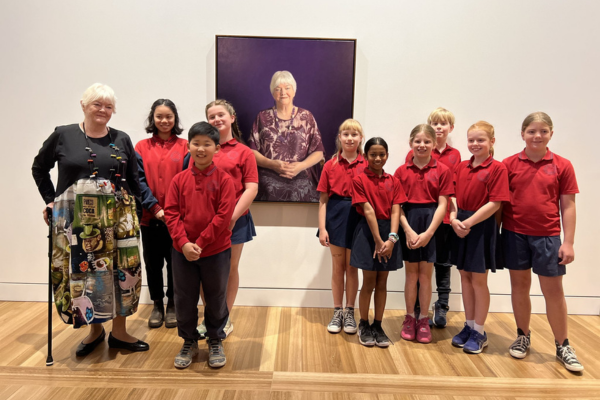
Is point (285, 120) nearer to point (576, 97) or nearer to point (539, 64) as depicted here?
point (539, 64)

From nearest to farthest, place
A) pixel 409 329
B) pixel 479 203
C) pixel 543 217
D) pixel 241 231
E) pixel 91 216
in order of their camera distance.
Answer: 1. pixel 91 216
2. pixel 543 217
3. pixel 479 203
4. pixel 241 231
5. pixel 409 329

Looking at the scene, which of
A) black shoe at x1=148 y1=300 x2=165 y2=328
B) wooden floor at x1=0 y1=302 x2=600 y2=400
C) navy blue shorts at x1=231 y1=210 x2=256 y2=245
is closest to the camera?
wooden floor at x1=0 y1=302 x2=600 y2=400

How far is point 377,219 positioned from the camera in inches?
91.5

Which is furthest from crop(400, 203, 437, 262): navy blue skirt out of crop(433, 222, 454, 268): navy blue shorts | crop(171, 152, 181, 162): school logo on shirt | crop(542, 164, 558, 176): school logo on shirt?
crop(171, 152, 181, 162): school logo on shirt

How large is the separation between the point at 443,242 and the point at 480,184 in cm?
47

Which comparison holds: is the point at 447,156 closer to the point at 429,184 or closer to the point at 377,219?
the point at 429,184

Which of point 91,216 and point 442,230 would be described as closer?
point 91,216

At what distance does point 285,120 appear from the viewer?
2.92 meters

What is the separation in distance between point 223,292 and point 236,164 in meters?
0.76

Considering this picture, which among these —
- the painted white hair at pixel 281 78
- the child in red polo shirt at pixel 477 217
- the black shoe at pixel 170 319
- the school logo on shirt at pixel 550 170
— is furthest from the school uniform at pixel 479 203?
the black shoe at pixel 170 319

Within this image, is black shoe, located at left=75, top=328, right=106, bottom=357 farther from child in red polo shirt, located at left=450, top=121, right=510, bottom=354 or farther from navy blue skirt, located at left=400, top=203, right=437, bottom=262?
child in red polo shirt, located at left=450, top=121, right=510, bottom=354

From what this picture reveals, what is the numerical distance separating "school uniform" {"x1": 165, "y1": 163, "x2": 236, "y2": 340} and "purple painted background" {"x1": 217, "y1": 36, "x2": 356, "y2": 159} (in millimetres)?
1110

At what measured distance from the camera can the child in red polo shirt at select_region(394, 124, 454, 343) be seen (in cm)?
231

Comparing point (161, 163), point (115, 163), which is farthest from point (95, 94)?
point (161, 163)
